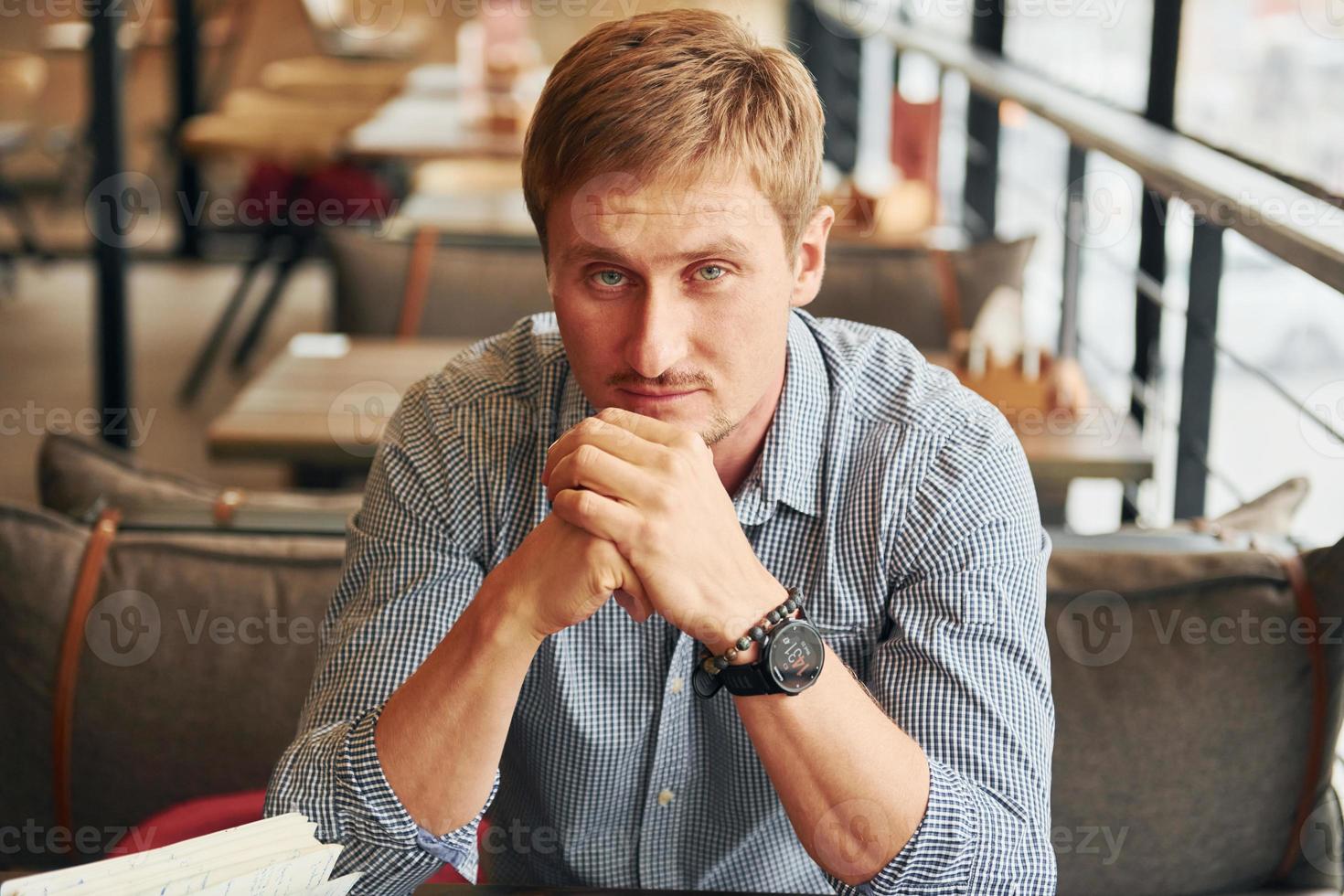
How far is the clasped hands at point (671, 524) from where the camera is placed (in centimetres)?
101

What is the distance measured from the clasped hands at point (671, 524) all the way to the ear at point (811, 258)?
0.81 ft

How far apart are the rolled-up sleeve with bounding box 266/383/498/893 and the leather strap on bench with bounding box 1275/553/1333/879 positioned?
0.79m

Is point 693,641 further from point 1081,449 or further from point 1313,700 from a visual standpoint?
point 1081,449

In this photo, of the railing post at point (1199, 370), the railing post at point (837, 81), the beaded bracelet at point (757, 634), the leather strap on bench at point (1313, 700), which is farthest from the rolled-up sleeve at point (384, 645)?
the railing post at point (837, 81)

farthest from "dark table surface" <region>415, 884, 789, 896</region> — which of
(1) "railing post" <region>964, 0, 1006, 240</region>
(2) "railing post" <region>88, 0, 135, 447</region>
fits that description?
(1) "railing post" <region>964, 0, 1006, 240</region>

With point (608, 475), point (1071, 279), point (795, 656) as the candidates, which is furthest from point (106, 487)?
point (1071, 279)

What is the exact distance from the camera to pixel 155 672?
5.07ft

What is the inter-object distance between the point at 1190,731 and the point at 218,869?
978 mm

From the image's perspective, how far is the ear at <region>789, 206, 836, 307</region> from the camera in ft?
3.99

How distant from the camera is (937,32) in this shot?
188 inches

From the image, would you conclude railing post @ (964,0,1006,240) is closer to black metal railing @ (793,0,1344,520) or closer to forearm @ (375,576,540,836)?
black metal railing @ (793,0,1344,520)

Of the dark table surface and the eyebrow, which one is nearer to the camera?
the dark table surface

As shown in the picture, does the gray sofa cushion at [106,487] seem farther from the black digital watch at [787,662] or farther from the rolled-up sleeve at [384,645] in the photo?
the black digital watch at [787,662]

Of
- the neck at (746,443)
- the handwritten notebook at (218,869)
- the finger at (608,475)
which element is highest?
the finger at (608,475)
